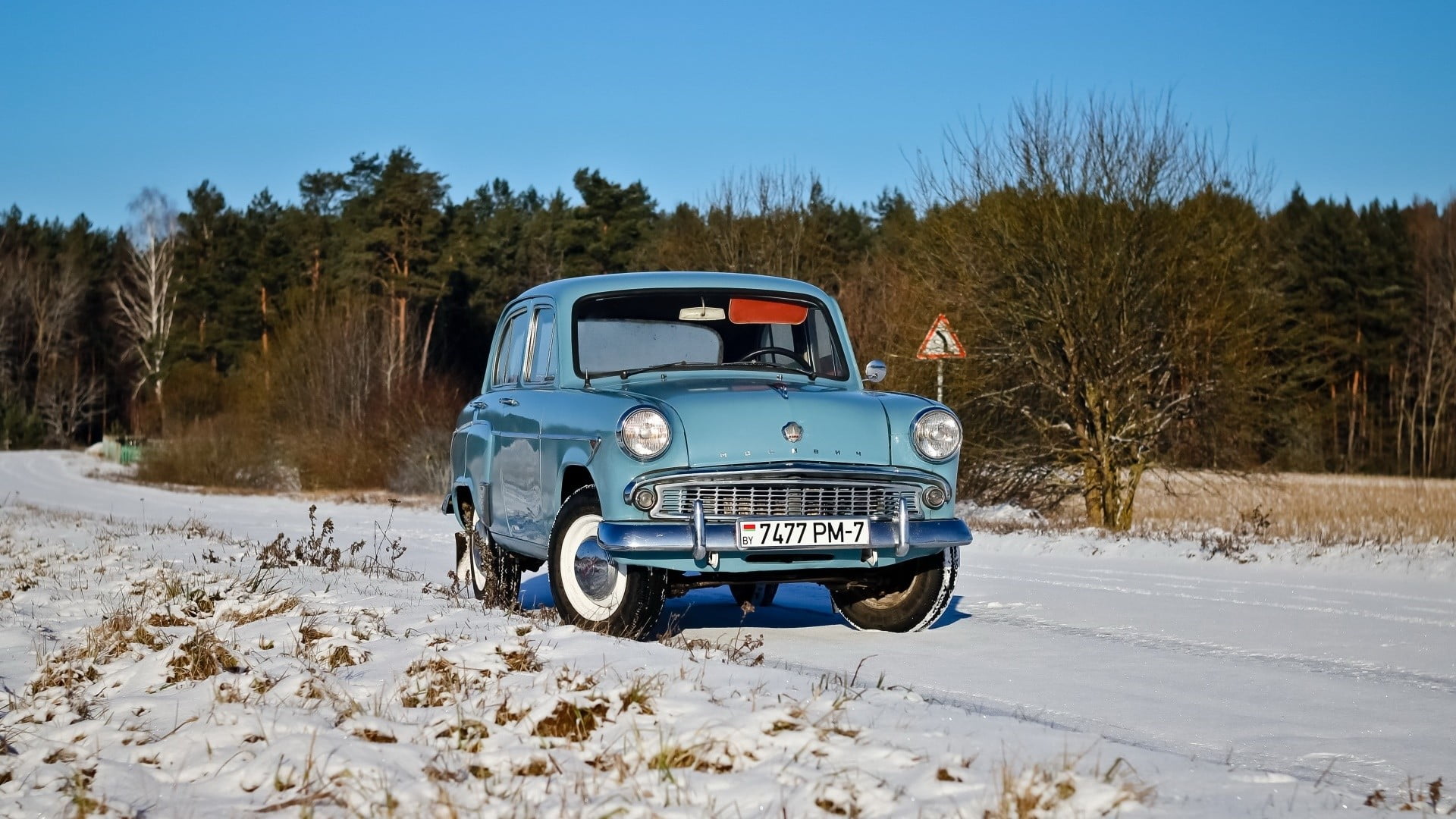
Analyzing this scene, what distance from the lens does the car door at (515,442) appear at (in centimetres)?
819

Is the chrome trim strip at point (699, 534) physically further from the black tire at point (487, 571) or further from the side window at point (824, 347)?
the side window at point (824, 347)

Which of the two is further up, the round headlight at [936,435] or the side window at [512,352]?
the side window at [512,352]

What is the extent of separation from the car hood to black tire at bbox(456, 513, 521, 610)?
168cm

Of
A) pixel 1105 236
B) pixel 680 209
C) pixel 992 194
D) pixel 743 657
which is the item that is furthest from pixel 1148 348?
pixel 680 209

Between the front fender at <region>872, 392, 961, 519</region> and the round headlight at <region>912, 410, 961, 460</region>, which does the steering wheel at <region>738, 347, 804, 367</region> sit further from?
the round headlight at <region>912, 410, 961, 460</region>

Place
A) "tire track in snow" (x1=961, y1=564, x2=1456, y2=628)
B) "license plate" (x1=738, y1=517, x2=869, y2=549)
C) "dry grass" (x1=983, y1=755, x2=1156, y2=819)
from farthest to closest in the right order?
1. "tire track in snow" (x1=961, y1=564, x2=1456, y2=628)
2. "license plate" (x1=738, y1=517, x2=869, y2=549)
3. "dry grass" (x1=983, y1=755, x2=1156, y2=819)

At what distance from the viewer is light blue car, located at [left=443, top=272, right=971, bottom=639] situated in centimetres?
699

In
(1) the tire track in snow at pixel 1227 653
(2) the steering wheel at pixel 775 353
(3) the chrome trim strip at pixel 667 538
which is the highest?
(2) the steering wheel at pixel 775 353

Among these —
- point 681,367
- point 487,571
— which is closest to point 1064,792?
point 681,367

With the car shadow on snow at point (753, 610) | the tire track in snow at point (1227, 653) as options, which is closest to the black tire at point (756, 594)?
the car shadow on snow at point (753, 610)

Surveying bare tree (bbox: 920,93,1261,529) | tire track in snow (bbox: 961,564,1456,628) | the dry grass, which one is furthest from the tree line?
the dry grass

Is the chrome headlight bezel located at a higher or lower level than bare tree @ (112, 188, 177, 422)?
lower

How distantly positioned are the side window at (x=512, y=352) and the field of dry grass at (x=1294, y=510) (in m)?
7.98

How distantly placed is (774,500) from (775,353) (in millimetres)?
1596
